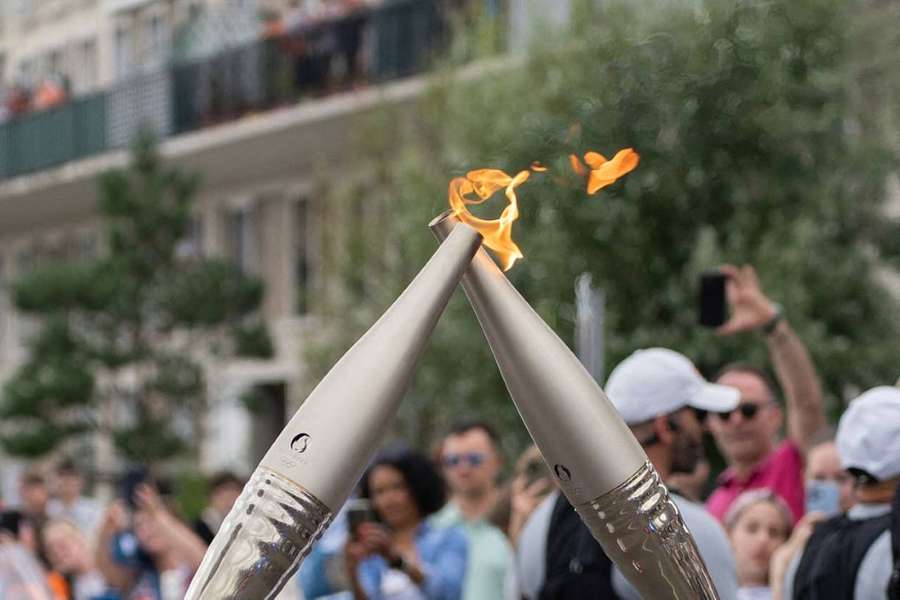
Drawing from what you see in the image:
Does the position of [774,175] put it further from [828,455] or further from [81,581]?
[828,455]

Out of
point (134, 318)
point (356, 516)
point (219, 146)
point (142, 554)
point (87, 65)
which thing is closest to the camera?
point (356, 516)

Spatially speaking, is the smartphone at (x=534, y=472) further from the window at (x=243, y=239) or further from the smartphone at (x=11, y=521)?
the window at (x=243, y=239)

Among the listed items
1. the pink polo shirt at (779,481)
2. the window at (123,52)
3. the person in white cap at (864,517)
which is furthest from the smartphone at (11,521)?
the window at (123,52)

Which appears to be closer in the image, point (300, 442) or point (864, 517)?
point (300, 442)

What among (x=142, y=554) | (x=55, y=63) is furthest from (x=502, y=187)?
(x=55, y=63)

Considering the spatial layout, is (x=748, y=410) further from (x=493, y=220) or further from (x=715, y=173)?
(x=715, y=173)

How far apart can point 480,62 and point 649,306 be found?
3.84 meters

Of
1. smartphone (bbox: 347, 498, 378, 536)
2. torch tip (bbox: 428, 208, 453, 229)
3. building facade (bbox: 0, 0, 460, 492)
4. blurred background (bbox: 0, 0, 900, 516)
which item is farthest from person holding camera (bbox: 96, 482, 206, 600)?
building facade (bbox: 0, 0, 460, 492)

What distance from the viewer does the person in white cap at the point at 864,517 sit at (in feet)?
16.0

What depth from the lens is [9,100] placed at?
32781 mm

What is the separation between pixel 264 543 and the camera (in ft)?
9.66

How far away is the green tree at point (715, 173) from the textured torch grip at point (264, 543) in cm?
879

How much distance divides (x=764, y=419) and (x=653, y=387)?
6.82 feet

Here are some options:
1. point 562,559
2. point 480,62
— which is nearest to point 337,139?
point 480,62
